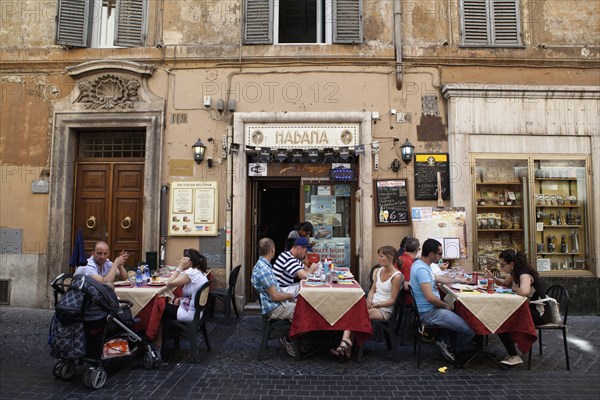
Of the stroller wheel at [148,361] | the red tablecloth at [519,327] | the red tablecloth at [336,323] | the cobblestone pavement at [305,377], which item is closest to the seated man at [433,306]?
the red tablecloth at [519,327]

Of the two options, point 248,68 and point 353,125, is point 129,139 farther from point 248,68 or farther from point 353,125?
point 353,125

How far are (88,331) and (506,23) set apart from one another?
857 centimetres

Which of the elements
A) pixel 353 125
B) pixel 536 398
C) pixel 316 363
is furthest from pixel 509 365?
pixel 353 125

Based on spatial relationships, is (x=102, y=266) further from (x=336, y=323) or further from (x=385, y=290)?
(x=385, y=290)

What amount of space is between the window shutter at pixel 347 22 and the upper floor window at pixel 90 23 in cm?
373

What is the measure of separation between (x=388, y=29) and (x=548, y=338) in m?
5.89

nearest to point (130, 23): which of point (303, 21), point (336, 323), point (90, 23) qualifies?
point (90, 23)

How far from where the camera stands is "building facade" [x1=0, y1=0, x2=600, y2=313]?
753 cm

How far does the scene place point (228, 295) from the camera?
21.8 ft

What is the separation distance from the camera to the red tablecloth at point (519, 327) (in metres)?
4.57

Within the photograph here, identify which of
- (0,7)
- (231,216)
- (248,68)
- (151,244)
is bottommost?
(151,244)

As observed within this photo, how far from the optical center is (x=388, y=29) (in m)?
7.84

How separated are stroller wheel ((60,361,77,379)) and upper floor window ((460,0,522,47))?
8.02 meters

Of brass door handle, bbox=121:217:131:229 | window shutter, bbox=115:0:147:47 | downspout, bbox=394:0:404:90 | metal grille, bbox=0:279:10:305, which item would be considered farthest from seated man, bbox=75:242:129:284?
downspout, bbox=394:0:404:90
